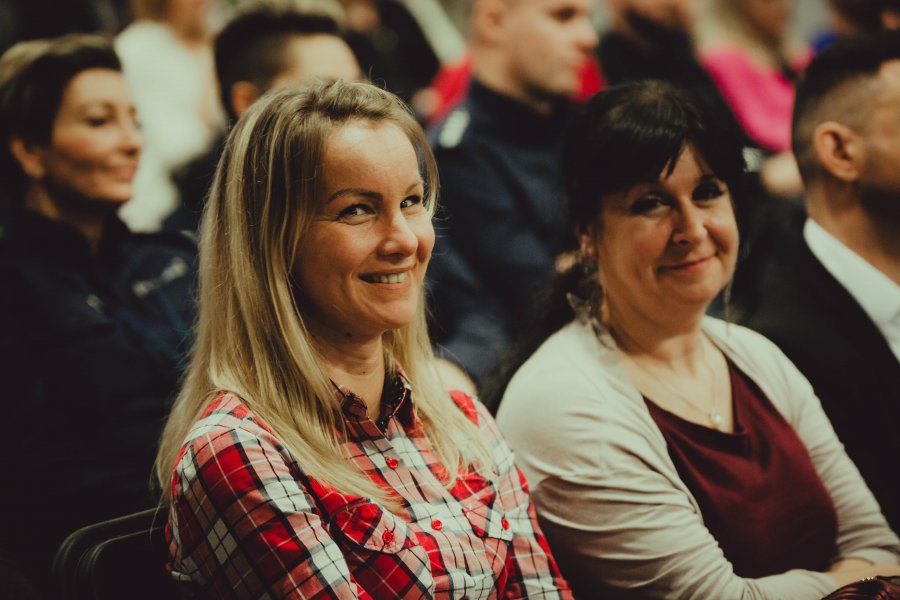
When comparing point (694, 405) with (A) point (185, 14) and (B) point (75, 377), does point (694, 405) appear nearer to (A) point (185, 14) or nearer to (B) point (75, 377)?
(B) point (75, 377)

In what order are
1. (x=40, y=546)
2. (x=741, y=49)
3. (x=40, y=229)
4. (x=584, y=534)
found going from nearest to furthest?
(x=584, y=534), (x=40, y=546), (x=40, y=229), (x=741, y=49)

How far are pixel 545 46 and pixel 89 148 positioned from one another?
150 centimetres

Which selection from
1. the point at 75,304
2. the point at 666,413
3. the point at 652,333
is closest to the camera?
the point at 666,413

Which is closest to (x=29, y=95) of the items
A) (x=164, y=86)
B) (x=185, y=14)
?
(x=164, y=86)

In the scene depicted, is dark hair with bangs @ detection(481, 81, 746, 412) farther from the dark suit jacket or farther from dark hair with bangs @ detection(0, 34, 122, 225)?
dark hair with bangs @ detection(0, 34, 122, 225)

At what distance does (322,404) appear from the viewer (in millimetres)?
1276

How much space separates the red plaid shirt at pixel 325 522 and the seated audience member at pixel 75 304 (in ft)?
2.04

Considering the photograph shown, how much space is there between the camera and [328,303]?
1.31m

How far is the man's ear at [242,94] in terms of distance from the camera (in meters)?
2.73

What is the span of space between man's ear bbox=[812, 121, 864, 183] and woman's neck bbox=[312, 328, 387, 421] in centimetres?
127

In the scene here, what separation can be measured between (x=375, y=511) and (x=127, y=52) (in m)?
3.09

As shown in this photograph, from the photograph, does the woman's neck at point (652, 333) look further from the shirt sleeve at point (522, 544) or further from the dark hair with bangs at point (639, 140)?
the shirt sleeve at point (522, 544)

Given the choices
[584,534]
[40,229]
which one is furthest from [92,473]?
[584,534]

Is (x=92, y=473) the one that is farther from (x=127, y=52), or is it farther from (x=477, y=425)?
(x=127, y=52)
